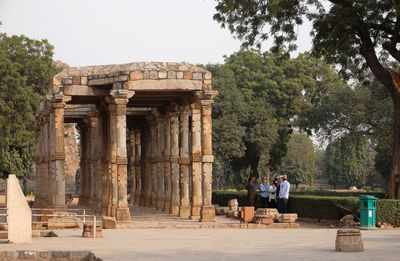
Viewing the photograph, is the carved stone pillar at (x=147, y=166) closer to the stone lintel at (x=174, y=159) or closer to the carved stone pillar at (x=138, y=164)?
the carved stone pillar at (x=138, y=164)

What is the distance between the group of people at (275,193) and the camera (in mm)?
23391

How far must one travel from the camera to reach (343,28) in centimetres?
2339

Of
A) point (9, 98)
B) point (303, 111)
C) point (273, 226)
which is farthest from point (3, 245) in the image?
point (303, 111)

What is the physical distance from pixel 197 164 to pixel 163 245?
8.89m

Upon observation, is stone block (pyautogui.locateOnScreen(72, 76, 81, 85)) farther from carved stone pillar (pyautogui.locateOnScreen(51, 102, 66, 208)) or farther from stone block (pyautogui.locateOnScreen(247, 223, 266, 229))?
stone block (pyautogui.locateOnScreen(247, 223, 266, 229))

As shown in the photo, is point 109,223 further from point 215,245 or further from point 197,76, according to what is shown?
point 215,245

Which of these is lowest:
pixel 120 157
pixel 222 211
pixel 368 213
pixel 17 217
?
pixel 222 211

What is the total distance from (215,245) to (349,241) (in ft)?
9.50

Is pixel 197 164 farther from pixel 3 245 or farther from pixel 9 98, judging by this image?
pixel 9 98

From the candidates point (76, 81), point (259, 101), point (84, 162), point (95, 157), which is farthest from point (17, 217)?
point (259, 101)

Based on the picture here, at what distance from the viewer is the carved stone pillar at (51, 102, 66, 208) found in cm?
2297

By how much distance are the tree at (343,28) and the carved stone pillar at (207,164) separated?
450cm

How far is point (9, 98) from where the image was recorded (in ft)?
124

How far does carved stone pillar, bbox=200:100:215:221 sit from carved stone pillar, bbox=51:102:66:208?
14.9 feet
